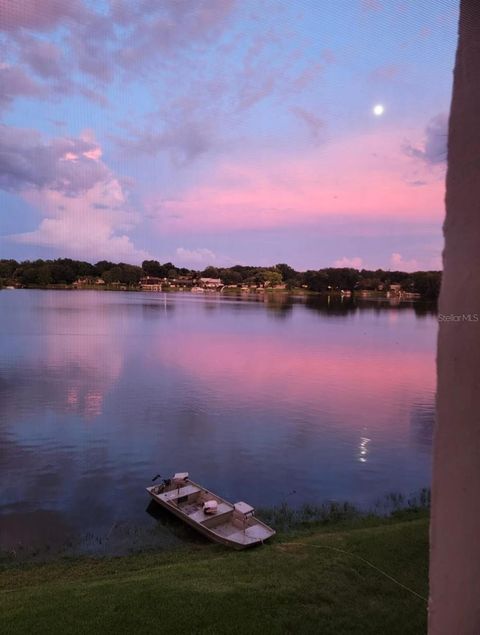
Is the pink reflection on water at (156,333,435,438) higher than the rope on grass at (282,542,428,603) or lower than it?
lower

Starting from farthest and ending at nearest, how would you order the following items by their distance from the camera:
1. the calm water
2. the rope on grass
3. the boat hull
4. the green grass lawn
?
the calm water < the boat hull < the rope on grass < the green grass lawn

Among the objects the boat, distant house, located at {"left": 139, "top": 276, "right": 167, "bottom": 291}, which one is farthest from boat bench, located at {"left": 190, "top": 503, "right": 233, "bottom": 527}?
distant house, located at {"left": 139, "top": 276, "right": 167, "bottom": 291}

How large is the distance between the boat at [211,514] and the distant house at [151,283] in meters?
172

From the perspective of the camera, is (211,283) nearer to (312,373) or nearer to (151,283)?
(151,283)

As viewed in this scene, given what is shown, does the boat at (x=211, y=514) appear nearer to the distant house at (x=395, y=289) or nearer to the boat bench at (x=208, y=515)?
the boat bench at (x=208, y=515)

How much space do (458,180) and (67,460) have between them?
16.7 metres

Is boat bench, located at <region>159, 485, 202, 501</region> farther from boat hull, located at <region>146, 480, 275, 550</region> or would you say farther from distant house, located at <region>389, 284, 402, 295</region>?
distant house, located at <region>389, 284, 402, 295</region>

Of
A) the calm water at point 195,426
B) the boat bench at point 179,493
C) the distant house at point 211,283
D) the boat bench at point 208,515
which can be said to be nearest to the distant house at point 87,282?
the distant house at point 211,283

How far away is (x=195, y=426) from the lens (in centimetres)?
2044

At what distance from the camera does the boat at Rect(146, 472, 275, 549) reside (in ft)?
34.7

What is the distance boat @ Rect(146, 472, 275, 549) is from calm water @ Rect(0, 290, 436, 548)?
64 cm

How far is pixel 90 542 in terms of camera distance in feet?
36.5

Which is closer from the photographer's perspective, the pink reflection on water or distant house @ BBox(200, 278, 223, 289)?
the pink reflection on water

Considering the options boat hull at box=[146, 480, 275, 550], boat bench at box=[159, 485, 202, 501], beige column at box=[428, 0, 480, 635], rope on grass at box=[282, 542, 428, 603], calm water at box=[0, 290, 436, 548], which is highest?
beige column at box=[428, 0, 480, 635]
